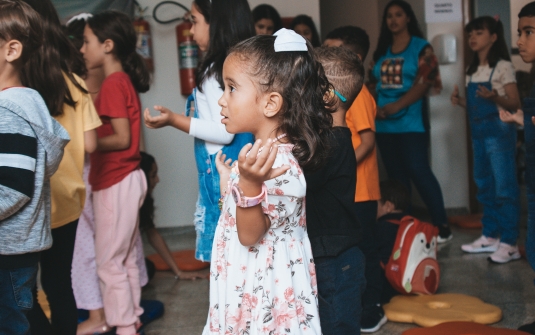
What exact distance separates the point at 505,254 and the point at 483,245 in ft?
0.96

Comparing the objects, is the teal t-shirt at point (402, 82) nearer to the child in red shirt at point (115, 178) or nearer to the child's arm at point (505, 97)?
the child's arm at point (505, 97)

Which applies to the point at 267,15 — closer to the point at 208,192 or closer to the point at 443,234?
the point at 443,234

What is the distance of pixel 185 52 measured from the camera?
482cm

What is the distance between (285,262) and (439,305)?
179 cm

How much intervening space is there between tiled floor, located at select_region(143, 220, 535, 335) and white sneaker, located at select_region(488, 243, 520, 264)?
0.14 ft

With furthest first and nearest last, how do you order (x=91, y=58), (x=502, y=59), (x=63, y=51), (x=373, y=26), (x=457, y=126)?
1. (x=373, y=26)
2. (x=457, y=126)
3. (x=502, y=59)
4. (x=91, y=58)
5. (x=63, y=51)

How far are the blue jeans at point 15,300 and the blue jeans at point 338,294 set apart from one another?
0.87 meters

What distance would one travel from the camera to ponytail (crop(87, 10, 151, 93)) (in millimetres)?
2920

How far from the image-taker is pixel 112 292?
2832 millimetres

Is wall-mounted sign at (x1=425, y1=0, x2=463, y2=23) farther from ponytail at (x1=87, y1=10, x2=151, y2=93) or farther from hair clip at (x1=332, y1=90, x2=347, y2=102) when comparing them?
hair clip at (x1=332, y1=90, x2=347, y2=102)

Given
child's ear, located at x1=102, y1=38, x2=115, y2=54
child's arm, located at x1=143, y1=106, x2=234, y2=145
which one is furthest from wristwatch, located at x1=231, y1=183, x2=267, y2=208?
child's ear, located at x1=102, y1=38, x2=115, y2=54

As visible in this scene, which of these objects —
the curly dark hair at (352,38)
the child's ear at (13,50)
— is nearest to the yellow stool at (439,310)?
the curly dark hair at (352,38)

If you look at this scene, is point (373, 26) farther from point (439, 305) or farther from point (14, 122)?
point (14, 122)

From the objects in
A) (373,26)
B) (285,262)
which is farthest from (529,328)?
(373,26)
